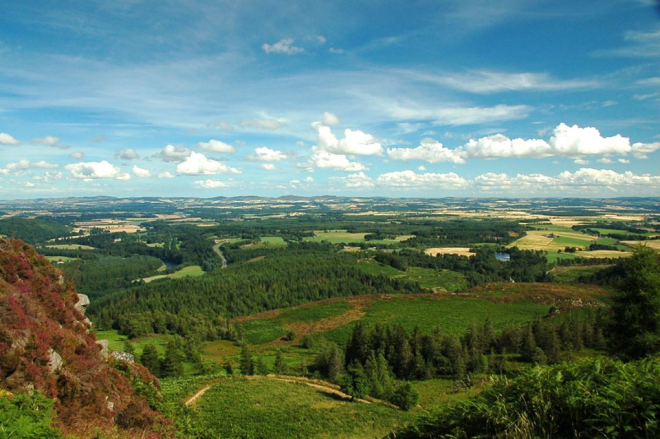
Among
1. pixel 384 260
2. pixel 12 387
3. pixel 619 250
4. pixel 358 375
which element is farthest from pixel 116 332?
pixel 619 250

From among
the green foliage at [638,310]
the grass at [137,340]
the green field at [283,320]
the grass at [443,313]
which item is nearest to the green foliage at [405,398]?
the green foliage at [638,310]

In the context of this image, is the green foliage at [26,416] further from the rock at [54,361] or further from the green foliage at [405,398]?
the green foliage at [405,398]

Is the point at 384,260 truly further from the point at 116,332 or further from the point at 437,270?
the point at 116,332

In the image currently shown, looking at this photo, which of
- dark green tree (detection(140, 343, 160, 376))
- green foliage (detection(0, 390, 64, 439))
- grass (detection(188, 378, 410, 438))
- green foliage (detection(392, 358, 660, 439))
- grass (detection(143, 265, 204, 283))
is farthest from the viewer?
grass (detection(143, 265, 204, 283))

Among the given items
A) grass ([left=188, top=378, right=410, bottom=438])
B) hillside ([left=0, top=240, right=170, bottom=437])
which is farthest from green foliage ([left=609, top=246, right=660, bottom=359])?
hillside ([left=0, top=240, right=170, bottom=437])

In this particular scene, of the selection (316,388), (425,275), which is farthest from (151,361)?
(425,275)

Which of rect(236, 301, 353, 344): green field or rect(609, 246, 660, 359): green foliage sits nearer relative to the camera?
rect(609, 246, 660, 359): green foliage

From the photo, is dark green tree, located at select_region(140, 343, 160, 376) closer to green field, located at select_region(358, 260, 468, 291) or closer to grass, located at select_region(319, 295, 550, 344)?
grass, located at select_region(319, 295, 550, 344)
